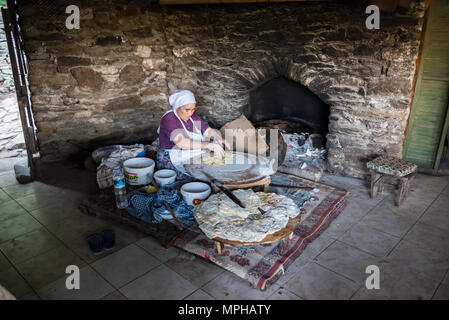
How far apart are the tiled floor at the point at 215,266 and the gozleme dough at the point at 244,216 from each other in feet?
1.42

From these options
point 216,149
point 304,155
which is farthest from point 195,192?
point 304,155

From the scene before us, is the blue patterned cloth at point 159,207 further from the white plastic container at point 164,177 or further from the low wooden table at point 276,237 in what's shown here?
the low wooden table at point 276,237

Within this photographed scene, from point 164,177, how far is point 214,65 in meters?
2.12

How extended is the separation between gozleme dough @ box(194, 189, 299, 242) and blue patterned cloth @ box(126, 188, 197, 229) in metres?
0.43

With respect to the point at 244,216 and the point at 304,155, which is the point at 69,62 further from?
the point at 244,216

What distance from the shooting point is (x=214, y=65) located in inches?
197

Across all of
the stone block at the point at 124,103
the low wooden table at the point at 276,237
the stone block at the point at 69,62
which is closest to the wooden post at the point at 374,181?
the low wooden table at the point at 276,237

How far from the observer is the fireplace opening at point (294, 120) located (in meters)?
4.40

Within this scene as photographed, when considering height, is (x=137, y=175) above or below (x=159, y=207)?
above

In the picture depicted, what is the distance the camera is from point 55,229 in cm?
336

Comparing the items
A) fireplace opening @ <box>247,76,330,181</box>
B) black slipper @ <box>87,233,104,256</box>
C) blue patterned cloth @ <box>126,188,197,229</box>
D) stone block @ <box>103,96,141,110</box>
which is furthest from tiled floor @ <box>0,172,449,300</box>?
stone block @ <box>103,96,141,110</box>

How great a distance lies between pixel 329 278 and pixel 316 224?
65 cm
